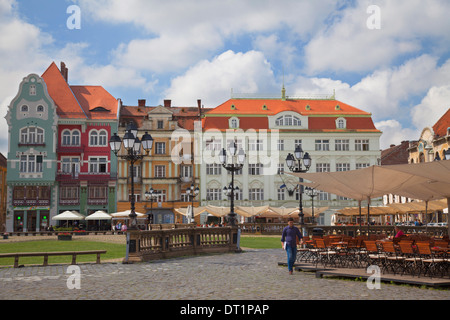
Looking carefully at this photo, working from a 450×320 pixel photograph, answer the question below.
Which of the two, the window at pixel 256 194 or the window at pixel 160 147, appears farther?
the window at pixel 256 194

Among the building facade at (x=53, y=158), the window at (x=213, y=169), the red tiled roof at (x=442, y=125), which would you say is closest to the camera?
the building facade at (x=53, y=158)

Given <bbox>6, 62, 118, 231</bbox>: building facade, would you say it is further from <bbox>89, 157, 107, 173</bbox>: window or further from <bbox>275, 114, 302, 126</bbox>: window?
<bbox>275, 114, 302, 126</bbox>: window

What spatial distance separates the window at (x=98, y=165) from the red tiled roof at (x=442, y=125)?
3756cm

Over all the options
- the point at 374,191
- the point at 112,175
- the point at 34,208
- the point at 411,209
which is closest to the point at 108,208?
the point at 112,175

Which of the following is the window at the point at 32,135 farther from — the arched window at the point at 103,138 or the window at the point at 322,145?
the window at the point at 322,145

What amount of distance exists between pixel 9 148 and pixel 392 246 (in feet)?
167

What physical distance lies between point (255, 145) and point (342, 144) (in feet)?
33.8

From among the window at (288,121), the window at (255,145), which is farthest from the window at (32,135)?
the window at (288,121)

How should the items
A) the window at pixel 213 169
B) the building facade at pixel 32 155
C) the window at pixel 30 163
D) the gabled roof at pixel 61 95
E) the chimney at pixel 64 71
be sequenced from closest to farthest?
1. the building facade at pixel 32 155
2. the window at pixel 30 163
3. the gabled roof at pixel 61 95
4. the window at pixel 213 169
5. the chimney at pixel 64 71

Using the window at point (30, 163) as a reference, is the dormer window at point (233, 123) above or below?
above

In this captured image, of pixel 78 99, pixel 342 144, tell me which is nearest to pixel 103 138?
pixel 78 99

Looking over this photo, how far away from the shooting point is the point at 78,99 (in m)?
60.4

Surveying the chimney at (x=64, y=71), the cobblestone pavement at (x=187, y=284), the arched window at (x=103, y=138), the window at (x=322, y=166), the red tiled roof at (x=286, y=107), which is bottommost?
the cobblestone pavement at (x=187, y=284)

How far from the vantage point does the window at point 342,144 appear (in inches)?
2405
